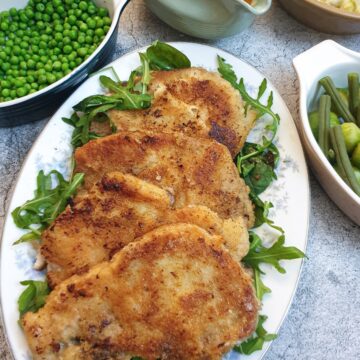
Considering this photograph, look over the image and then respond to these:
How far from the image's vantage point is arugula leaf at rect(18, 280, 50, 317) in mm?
1898

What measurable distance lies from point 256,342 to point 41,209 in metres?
1.14

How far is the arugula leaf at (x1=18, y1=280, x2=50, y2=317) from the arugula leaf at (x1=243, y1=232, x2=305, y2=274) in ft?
2.95

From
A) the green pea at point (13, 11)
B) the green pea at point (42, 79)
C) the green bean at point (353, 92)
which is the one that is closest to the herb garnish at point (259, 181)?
the green bean at point (353, 92)

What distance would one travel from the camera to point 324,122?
2.37 meters

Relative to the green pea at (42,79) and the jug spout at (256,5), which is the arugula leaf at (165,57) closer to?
the jug spout at (256,5)

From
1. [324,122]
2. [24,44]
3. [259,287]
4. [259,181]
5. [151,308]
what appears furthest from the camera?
[24,44]

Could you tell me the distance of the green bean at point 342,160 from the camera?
224cm

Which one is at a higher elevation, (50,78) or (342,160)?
(50,78)

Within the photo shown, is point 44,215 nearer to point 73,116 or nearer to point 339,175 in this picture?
point 73,116

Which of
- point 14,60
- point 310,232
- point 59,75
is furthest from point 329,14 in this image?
point 14,60

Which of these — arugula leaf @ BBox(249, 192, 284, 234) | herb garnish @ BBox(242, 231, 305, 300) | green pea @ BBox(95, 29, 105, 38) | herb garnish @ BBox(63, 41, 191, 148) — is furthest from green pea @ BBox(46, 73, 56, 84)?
herb garnish @ BBox(242, 231, 305, 300)

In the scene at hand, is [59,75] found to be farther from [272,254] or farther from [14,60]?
[272,254]

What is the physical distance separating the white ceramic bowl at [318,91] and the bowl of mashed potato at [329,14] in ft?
0.90

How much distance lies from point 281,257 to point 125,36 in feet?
5.69
